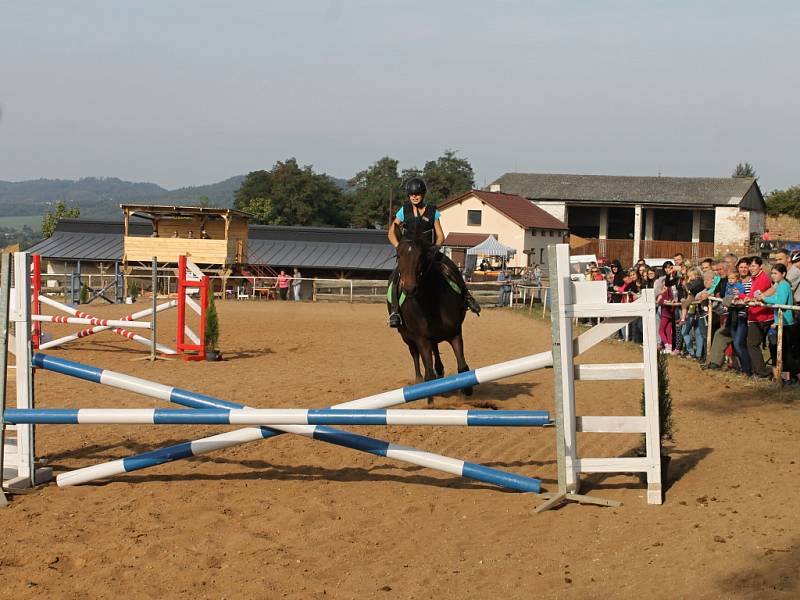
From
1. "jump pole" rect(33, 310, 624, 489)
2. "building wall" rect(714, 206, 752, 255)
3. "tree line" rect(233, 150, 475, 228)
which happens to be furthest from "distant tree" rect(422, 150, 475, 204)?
"jump pole" rect(33, 310, 624, 489)

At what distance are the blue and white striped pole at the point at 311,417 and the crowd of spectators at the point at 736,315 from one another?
21.0ft

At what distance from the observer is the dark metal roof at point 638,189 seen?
192ft

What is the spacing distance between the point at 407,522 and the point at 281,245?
151 ft

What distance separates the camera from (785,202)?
63.2 m

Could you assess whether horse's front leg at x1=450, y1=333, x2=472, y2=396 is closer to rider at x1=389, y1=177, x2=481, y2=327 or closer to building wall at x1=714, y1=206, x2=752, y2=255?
rider at x1=389, y1=177, x2=481, y2=327

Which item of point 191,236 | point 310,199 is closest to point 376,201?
point 310,199

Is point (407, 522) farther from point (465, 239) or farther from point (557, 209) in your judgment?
point (557, 209)

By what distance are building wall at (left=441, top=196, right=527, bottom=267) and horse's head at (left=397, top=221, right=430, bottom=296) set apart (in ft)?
160

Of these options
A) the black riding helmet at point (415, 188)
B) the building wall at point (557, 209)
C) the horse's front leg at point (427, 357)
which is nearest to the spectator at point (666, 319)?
the black riding helmet at point (415, 188)

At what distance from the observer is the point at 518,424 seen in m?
6.01

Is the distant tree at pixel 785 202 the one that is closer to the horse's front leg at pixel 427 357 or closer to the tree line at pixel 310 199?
the tree line at pixel 310 199

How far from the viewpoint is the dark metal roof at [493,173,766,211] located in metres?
58.6

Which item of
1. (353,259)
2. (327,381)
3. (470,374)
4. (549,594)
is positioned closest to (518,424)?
(470,374)

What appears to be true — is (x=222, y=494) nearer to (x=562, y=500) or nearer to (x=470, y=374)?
(x=470, y=374)
